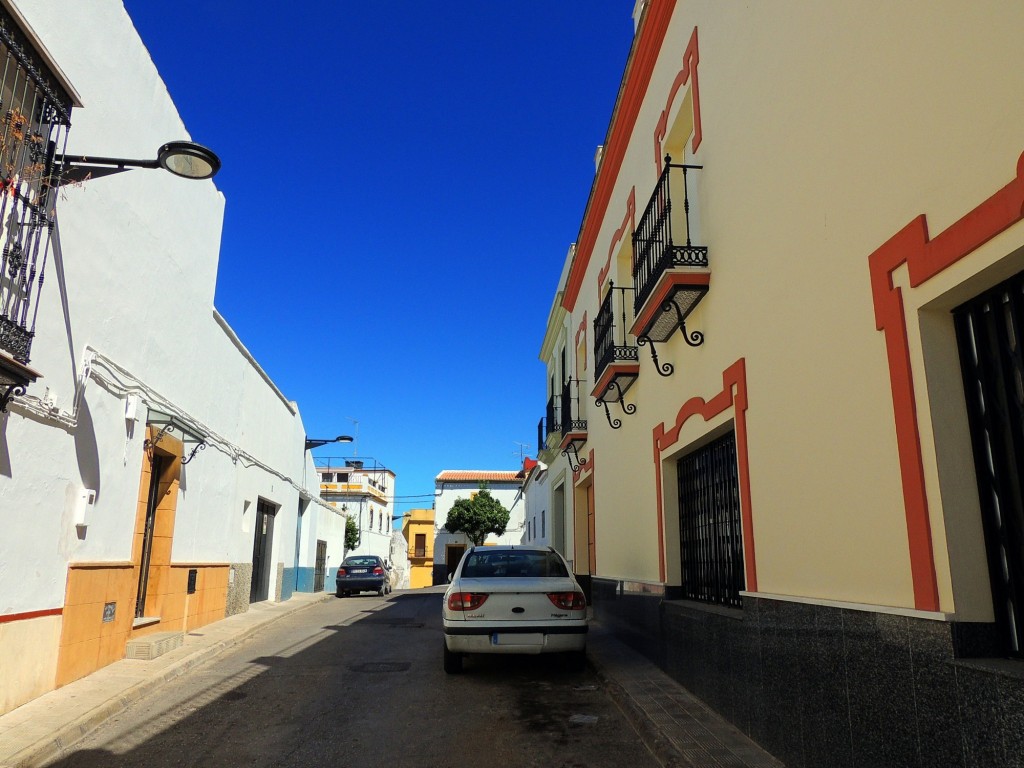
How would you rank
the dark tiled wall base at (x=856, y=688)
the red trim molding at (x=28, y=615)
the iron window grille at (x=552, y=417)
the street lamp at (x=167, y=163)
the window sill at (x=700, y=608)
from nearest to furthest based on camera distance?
the dark tiled wall base at (x=856, y=688)
the window sill at (x=700, y=608)
the red trim molding at (x=28, y=615)
the street lamp at (x=167, y=163)
the iron window grille at (x=552, y=417)

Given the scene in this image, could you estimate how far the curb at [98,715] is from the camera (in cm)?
477

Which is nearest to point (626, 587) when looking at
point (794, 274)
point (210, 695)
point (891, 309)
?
point (210, 695)

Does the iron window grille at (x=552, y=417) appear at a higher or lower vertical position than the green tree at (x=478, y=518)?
higher

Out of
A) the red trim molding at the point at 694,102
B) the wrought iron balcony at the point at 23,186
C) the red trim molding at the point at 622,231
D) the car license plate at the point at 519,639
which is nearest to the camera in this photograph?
the wrought iron balcony at the point at 23,186

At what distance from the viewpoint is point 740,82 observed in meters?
5.66

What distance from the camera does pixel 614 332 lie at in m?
10.6

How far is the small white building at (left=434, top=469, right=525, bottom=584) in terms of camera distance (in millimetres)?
42188

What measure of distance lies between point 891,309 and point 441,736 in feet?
14.0

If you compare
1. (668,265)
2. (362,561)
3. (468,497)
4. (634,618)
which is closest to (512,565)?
(634,618)

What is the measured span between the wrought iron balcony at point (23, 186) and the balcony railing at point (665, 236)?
16.7ft

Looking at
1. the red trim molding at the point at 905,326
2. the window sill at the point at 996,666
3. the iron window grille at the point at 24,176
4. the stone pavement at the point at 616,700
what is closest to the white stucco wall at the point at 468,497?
the stone pavement at the point at 616,700

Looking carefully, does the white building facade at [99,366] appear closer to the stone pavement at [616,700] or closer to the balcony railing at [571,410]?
the stone pavement at [616,700]

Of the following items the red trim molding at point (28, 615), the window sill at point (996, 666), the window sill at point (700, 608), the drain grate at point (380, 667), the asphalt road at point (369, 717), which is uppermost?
the window sill at point (996, 666)

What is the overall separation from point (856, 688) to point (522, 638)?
4.20m
